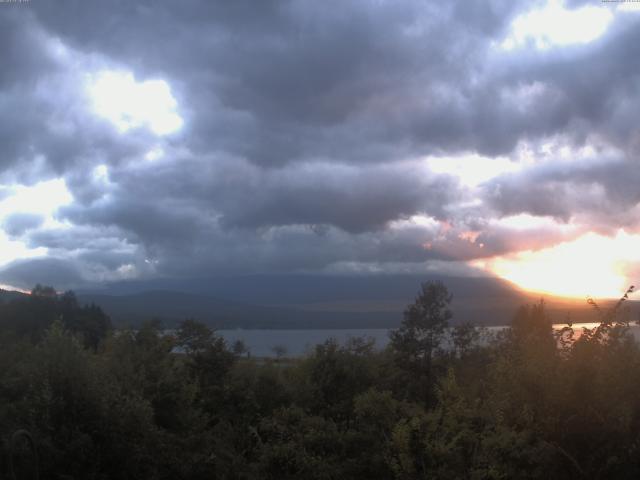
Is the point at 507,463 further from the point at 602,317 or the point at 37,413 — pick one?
the point at 37,413

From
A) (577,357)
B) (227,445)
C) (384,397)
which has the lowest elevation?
(227,445)

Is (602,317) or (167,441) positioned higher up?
(602,317)

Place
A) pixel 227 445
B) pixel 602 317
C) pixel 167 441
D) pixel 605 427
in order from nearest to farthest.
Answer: pixel 605 427 < pixel 602 317 < pixel 167 441 < pixel 227 445

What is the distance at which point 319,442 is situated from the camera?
23906 millimetres

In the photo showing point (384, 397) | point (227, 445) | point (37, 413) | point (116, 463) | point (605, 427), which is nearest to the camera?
point (605, 427)

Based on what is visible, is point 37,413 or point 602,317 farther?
point 37,413

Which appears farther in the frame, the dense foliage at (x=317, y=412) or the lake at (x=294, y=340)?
the lake at (x=294, y=340)

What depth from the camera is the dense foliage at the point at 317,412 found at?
35.4ft

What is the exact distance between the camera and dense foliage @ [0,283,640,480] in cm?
1079

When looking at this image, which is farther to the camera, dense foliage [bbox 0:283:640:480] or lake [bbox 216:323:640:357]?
lake [bbox 216:323:640:357]

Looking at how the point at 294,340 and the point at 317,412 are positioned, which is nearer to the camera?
the point at 317,412

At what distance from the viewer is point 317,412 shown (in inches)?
1293

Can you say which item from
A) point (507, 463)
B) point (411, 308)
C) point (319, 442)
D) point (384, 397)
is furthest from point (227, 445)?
point (411, 308)

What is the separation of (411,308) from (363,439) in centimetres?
3891
